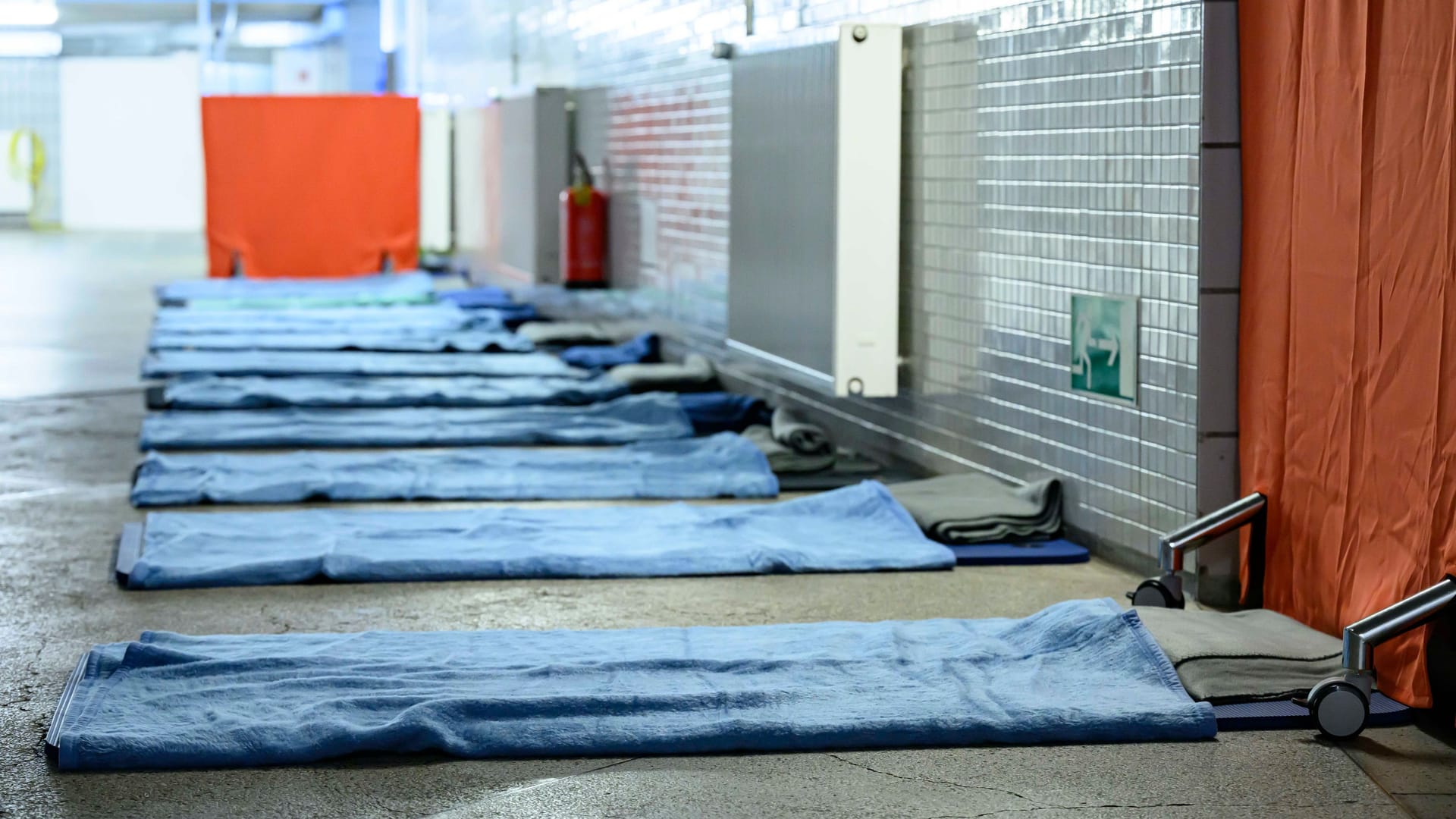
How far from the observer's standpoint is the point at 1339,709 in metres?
2.51

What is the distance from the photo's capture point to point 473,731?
2.46 metres

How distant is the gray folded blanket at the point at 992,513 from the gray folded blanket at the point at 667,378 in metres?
2.40

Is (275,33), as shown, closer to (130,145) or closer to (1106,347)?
(130,145)

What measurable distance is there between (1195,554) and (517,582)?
1.43 m

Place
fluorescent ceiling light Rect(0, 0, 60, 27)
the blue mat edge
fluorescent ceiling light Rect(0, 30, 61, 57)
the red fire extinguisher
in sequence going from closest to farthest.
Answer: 1. the blue mat edge
2. the red fire extinguisher
3. fluorescent ceiling light Rect(0, 0, 60, 27)
4. fluorescent ceiling light Rect(0, 30, 61, 57)

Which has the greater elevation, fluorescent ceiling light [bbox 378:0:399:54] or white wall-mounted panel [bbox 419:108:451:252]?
fluorescent ceiling light [bbox 378:0:399:54]

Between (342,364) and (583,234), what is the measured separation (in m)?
1.42

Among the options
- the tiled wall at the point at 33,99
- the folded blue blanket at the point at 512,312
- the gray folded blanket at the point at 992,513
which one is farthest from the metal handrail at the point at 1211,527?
the tiled wall at the point at 33,99

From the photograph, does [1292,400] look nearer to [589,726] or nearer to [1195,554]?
[1195,554]

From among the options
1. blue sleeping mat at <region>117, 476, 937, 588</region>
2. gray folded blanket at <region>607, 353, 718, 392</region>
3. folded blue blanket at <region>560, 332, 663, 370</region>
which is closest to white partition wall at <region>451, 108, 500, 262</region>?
folded blue blanket at <region>560, 332, 663, 370</region>

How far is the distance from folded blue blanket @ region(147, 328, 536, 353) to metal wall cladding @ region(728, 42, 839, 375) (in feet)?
8.07

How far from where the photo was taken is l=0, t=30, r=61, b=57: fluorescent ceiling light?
20.7 metres

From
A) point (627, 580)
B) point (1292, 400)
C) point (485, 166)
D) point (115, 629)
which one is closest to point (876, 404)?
point (627, 580)

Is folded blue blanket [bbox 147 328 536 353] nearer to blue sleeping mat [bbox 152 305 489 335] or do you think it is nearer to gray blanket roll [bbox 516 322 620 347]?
gray blanket roll [bbox 516 322 620 347]
